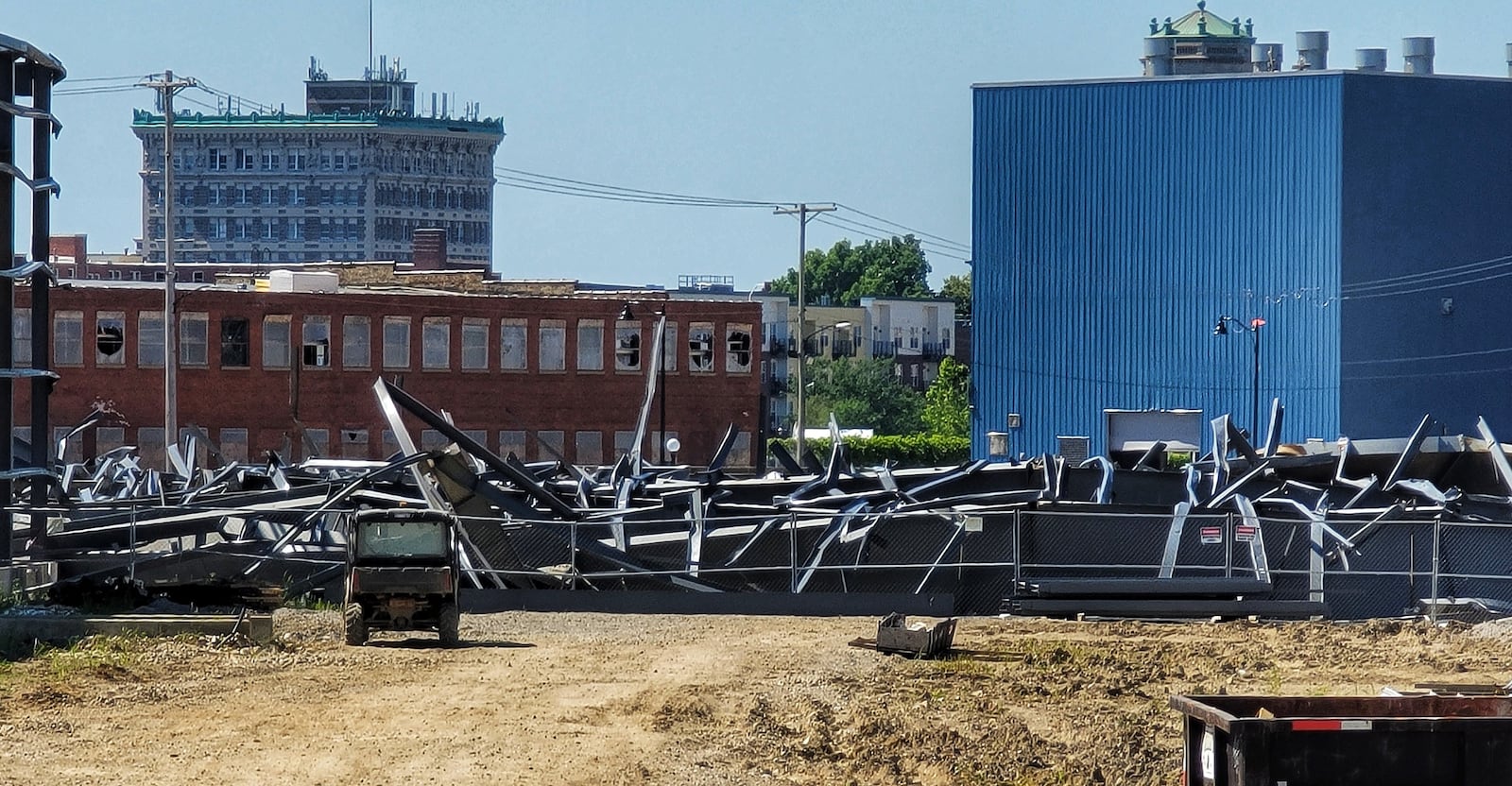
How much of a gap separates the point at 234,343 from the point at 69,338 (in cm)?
590

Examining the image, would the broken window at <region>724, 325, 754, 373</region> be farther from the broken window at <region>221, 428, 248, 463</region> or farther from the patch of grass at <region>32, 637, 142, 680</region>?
the patch of grass at <region>32, 637, 142, 680</region>

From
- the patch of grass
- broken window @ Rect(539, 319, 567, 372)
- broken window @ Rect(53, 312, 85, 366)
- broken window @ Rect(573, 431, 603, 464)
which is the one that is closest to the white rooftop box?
broken window @ Rect(53, 312, 85, 366)

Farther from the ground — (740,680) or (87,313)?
(87,313)

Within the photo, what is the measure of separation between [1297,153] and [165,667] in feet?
177

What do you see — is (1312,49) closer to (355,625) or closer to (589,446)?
(589,446)

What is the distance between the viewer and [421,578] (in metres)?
24.5

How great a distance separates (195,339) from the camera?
2970 inches

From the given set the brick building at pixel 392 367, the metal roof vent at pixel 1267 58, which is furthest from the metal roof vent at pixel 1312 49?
the brick building at pixel 392 367

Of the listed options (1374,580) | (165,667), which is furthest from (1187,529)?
(165,667)

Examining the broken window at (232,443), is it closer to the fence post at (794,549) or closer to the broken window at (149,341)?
the broken window at (149,341)

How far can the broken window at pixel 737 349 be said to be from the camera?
7794 centimetres

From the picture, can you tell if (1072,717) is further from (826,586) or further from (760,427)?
(760,427)

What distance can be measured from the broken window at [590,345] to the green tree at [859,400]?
1552 inches

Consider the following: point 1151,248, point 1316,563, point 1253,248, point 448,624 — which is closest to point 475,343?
point 1151,248
